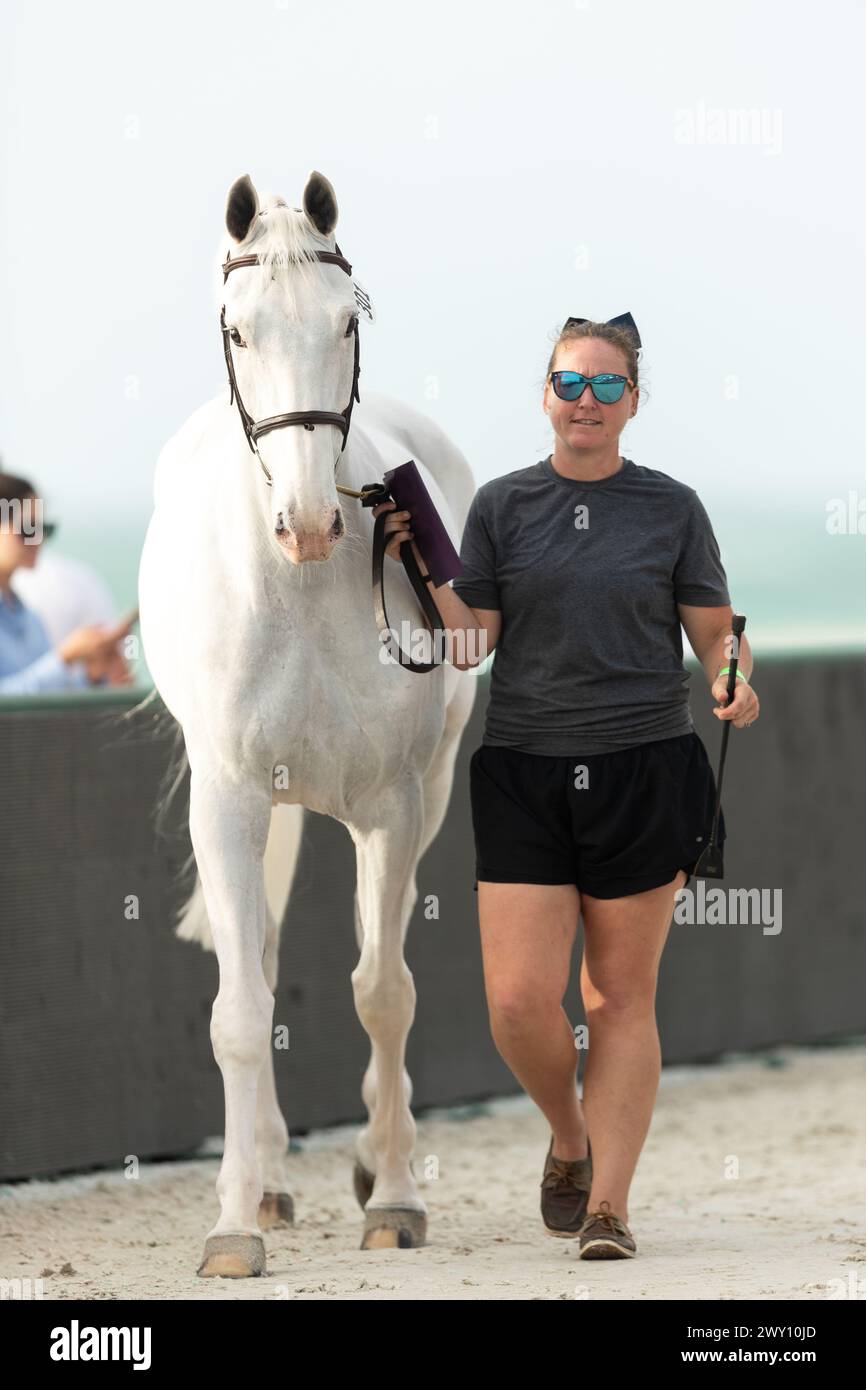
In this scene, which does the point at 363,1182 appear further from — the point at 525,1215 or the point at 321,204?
the point at 321,204

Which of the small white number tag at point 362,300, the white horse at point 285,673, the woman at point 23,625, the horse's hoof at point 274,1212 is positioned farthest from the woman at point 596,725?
the woman at point 23,625

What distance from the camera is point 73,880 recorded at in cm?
576

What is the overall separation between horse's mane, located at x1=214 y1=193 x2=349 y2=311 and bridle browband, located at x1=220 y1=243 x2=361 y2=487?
22 mm

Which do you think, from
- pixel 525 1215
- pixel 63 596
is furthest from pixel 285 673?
pixel 63 596

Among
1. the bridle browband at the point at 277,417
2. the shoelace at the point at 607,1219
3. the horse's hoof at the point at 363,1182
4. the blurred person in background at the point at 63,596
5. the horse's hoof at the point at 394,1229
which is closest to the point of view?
the bridle browband at the point at 277,417

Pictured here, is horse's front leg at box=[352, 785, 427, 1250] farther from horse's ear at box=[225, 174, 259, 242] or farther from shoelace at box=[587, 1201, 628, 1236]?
horse's ear at box=[225, 174, 259, 242]

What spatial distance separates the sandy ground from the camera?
13.1ft

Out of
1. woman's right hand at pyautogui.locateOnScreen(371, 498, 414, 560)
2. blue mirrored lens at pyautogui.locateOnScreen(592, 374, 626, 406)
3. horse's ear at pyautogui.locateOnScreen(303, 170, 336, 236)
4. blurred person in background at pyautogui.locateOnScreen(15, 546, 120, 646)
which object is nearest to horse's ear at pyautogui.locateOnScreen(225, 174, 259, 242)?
horse's ear at pyautogui.locateOnScreen(303, 170, 336, 236)

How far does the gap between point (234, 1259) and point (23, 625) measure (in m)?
3.31

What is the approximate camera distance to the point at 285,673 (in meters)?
4.23

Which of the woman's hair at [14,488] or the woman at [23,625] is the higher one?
the woman's hair at [14,488]

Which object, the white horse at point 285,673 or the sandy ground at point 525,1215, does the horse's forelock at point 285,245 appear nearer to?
the white horse at point 285,673

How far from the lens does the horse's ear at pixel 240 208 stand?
3.99 m

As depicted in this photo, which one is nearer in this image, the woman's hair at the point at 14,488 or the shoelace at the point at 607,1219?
the shoelace at the point at 607,1219
